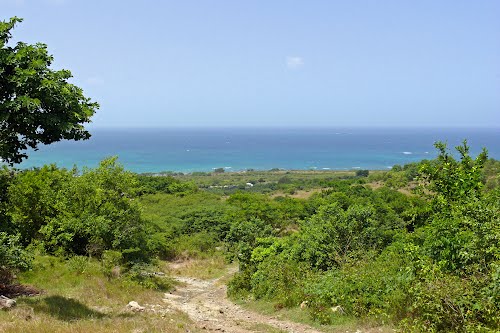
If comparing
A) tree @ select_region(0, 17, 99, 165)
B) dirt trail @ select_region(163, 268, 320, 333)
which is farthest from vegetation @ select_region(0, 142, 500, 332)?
tree @ select_region(0, 17, 99, 165)

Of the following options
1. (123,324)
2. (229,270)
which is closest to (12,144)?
(123,324)

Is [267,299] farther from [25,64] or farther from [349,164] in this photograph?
[349,164]

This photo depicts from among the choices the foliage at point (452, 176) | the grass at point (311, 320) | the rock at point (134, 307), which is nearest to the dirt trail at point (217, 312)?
the grass at point (311, 320)

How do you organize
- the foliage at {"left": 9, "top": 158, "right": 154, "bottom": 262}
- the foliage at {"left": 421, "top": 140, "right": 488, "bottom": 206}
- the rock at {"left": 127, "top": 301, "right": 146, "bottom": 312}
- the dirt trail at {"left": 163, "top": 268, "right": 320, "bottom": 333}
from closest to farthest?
1. the dirt trail at {"left": 163, "top": 268, "right": 320, "bottom": 333}
2. the foliage at {"left": 421, "top": 140, "right": 488, "bottom": 206}
3. the rock at {"left": 127, "top": 301, "right": 146, "bottom": 312}
4. the foliage at {"left": 9, "top": 158, "right": 154, "bottom": 262}

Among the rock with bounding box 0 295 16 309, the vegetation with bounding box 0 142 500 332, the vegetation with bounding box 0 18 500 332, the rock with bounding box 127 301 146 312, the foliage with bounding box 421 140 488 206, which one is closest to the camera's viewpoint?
the vegetation with bounding box 0 142 500 332

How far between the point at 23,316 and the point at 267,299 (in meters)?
9.12

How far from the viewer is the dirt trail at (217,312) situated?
12734mm

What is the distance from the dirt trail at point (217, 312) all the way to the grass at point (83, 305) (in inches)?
29.1

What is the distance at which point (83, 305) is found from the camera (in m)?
13.4

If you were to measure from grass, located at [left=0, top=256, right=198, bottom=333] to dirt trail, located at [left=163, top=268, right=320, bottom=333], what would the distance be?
0.74 meters

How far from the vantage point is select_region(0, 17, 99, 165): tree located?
978 cm

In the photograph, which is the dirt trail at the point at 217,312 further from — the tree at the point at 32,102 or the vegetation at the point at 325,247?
the tree at the point at 32,102

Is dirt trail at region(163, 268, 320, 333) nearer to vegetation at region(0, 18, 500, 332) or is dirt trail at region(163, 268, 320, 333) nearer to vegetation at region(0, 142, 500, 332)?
vegetation at region(0, 18, 500, 332)

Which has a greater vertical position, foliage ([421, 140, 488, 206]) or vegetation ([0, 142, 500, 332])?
foliage ([421, 140, 488, 206])
